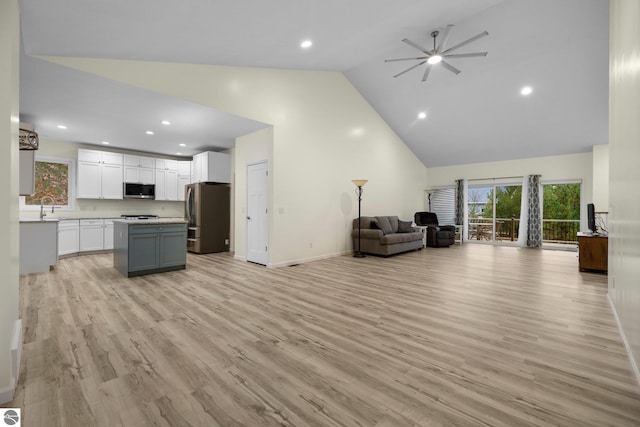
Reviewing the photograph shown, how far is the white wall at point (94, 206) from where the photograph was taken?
621cm

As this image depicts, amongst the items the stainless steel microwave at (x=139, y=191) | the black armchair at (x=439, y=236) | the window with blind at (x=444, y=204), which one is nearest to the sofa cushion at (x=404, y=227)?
the black armchair at (x=439, y=236)

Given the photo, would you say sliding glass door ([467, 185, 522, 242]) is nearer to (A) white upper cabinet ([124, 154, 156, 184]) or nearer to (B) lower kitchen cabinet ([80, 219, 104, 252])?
(A) white upper cabinet ([124, 154, 156, 184])

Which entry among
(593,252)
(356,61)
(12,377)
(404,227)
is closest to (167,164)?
(356,61)

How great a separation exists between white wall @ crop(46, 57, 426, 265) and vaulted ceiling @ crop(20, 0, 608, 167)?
20 centimetres

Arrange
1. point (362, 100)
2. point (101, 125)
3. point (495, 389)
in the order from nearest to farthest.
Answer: point (495, 389) → point (101, 125) → point (362, 100)

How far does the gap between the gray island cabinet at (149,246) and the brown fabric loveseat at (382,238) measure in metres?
3.86

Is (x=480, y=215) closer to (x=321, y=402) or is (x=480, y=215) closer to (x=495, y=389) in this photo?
(x=495, y=389)

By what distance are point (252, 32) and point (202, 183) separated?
4241 millimetres

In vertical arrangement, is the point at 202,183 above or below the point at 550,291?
above

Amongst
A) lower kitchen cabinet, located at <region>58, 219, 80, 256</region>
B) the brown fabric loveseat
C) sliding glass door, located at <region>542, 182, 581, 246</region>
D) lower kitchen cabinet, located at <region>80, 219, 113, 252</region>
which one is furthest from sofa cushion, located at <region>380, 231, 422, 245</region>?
lower kitchen cabinet, located at <region>58, 219, 80, 256</region>

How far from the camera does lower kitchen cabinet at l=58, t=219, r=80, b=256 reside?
19.2 ft

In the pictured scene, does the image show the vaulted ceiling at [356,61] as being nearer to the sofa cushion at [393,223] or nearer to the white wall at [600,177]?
the white wall at [600,177]

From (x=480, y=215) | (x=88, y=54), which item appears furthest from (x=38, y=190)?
(x=480, y=215)

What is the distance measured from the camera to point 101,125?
206 inches
